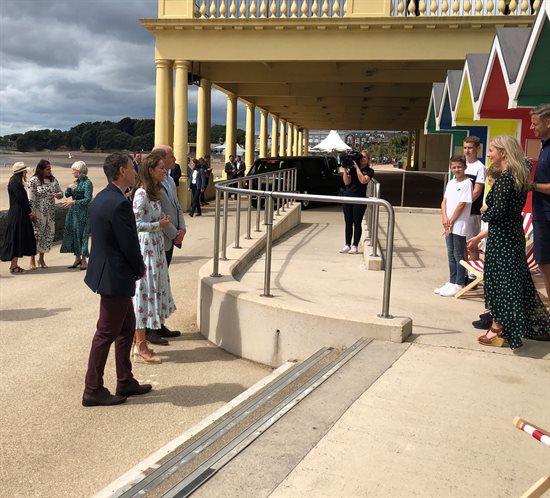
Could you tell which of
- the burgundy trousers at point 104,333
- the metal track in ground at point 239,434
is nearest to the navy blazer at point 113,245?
the burgundy trousers at point 104,333

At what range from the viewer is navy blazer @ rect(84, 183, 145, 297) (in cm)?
418

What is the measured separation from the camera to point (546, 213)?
4.83 metres

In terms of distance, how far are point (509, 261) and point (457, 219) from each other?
1.87 meters

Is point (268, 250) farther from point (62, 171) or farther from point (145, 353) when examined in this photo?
point (62, 171)

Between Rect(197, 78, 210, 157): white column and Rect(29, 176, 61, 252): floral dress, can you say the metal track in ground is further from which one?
Rect(197, 78, 210, 157): white column

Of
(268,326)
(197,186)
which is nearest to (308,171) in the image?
(197,186)

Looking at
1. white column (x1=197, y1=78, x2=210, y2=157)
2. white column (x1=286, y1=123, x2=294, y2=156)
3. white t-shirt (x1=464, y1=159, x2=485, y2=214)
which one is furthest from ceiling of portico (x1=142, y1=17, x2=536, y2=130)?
white column (x1=286, y1=123, x2=294, y2=156)

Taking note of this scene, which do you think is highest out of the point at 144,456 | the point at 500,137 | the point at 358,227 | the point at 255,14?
the point at 255,14

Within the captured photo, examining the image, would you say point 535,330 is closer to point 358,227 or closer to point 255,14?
point 358,227

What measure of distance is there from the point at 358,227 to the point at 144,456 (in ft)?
20.7

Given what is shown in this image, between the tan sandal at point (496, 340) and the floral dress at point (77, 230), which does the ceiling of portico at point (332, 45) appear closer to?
the floral dress at point (77, 230)

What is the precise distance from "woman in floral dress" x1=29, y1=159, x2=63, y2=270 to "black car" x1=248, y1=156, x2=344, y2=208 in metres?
8.28

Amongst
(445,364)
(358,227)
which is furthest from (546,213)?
(358,227)

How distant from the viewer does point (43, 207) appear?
995 cm
